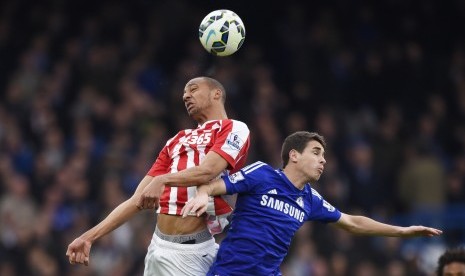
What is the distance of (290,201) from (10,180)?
6.75 meters

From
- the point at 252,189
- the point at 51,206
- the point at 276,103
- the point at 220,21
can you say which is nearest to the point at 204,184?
the point at 252,189

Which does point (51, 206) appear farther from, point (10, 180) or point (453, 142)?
point (453, 142)

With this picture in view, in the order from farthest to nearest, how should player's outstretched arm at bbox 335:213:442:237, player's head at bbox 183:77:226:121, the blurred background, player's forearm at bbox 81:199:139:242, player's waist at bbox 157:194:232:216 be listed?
the blurred background, player's outstretched arm at bbox 335:213:442:237, player's head at bbox 183:77:226:121, player's waist at bbox 157:194:232:216, player's forearm at bbox 81:199:139:242

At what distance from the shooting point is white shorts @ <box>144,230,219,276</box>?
7.94 m

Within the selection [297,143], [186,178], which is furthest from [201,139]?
[297,143]

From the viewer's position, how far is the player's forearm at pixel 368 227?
27.3 feet

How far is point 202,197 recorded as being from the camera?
735 centimetres

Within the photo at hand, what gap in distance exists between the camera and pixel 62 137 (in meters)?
14.9

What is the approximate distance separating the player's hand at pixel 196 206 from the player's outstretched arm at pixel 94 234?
0.55m

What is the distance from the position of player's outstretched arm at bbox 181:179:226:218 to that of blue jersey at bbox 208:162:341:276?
0.07 meters

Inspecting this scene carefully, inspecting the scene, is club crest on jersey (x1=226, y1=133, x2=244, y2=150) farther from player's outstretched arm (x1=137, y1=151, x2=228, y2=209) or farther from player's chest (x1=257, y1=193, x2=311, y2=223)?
player's chest (x1=257, y1=193, x2=311, y2=223)

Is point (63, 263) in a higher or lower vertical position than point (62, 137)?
lower

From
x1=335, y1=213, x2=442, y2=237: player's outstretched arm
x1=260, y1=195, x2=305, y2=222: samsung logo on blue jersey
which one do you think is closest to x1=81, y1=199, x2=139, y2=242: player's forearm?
x1=260, y1=195, x2=305, y2=222: samsung logo on blue jersey

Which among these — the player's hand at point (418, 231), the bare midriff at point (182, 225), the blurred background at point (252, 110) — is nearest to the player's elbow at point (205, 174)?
the bare midriff at point (182, 225)
